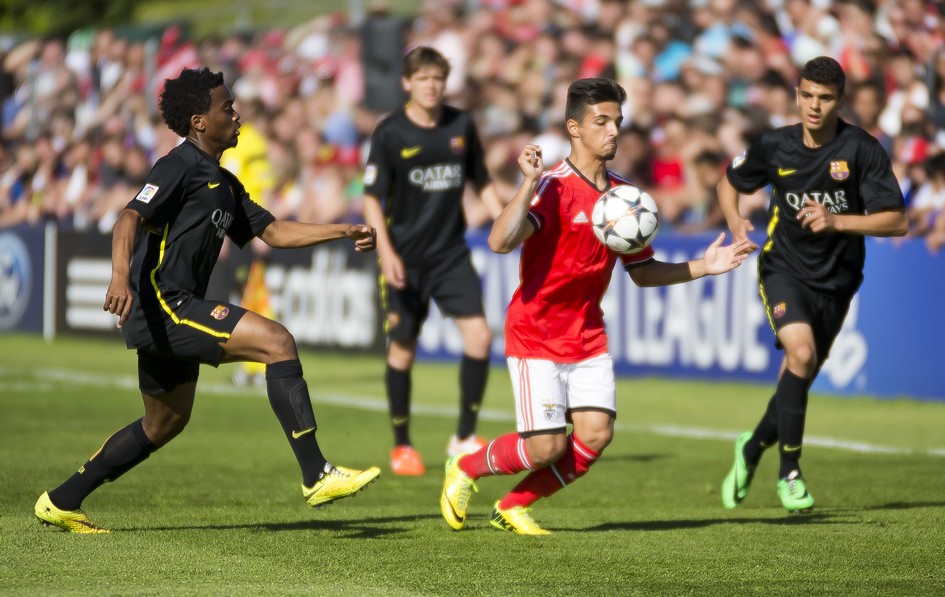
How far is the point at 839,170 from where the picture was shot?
25.2 ft

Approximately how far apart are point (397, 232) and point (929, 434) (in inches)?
180

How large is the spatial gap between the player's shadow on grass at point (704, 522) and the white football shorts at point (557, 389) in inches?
27.5

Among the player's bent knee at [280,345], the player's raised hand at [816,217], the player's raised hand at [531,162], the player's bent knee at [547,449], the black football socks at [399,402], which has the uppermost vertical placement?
the player's raised hand at [531,162]

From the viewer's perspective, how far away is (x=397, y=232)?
9766mm

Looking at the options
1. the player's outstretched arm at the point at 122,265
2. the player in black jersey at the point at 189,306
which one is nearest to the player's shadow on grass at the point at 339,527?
the player in black jersey at the point at 189,306

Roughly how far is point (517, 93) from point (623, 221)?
1132cm

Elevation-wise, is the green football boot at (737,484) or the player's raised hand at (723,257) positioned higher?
the player's raised hand at (723,257)

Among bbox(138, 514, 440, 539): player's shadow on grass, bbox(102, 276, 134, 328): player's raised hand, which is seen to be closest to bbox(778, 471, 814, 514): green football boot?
bbox(138, 514, 440, 539): player's shadow on grass

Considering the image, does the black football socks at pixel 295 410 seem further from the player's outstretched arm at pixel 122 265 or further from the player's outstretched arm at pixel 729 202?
the player's outstretched arm at pixel 729 202

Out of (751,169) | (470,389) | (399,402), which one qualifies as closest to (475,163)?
(470,389)

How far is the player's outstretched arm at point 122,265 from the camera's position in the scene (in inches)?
235

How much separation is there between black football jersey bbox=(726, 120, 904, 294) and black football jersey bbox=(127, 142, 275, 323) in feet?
10.2

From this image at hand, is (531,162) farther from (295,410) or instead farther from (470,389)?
(470,389)

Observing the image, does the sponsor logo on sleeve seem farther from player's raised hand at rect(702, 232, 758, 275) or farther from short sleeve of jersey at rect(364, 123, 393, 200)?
short sleeve of jersey at rect(364, 123, 393, 200)
